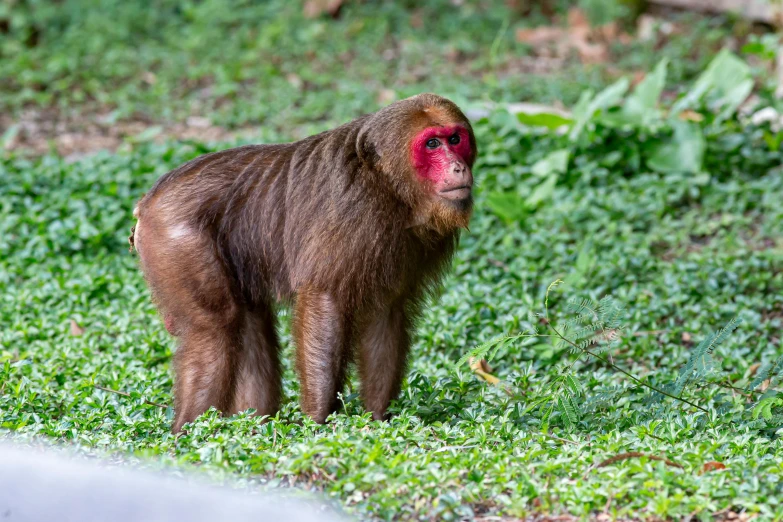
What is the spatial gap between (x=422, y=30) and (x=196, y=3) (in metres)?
3.26

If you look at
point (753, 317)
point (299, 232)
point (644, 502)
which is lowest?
point (753, 317)

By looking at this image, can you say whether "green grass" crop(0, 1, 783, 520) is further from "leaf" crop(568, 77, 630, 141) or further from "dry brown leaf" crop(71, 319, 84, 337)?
"leaf" crop(568, 77, 630, 141)

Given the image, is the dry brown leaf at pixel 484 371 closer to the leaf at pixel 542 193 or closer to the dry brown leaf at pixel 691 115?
the leaf at pixel 542 193

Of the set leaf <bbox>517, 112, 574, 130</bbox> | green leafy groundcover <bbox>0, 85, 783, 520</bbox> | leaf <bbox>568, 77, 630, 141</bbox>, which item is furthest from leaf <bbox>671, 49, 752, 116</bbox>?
leaf <bbox>517, 112, 574, 130</bbox>

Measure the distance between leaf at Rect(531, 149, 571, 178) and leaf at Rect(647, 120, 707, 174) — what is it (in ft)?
2.59

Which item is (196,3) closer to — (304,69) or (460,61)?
(304,69)

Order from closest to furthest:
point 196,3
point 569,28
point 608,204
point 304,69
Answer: point 608,204
point 304,69
point 569,28
point 196,3

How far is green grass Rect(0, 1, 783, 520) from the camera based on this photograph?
13.7 ft

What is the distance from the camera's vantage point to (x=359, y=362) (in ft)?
18.9

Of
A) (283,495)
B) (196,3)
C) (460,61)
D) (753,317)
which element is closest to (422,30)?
(460,61)

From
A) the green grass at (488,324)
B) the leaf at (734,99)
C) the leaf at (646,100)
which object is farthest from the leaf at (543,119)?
the leaf at (734,99)

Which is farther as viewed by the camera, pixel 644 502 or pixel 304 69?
pixel 304 69

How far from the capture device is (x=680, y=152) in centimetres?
903

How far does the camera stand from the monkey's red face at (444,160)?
5109mm
